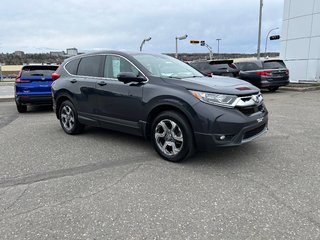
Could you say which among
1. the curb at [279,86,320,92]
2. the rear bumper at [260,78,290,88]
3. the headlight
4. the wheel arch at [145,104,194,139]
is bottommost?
the curb at [279,86,320,92]

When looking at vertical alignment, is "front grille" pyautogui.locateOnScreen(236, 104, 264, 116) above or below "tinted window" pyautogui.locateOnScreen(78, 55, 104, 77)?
below

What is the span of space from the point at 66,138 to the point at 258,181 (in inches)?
157

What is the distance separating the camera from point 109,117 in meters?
4.99

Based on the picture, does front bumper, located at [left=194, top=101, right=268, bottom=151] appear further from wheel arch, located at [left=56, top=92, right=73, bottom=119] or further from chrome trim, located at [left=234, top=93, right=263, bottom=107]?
wheel arch, located at [left=56, top=92, right=73, bottom=119]

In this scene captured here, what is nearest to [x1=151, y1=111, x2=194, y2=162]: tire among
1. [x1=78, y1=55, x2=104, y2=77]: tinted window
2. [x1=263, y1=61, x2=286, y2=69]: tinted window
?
[x1=78, y1=55, x2=104, y2=77]: tinted window

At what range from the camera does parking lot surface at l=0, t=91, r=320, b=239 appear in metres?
2.57

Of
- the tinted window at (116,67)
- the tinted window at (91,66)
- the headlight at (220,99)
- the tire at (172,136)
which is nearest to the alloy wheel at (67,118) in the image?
the tinted window at (91,66)

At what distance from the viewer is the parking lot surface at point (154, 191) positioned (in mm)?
2566

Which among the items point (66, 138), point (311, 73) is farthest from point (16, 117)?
point (311, 73)

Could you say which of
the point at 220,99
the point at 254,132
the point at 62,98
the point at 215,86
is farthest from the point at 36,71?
the point at 254,132

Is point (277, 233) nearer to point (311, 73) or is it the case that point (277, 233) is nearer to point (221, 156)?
point (221, 156)

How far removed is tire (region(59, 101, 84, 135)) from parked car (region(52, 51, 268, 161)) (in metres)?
0.04

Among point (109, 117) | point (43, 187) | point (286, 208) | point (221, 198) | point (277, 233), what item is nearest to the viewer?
point (277, 233)

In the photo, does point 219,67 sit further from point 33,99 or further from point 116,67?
point 116,67
